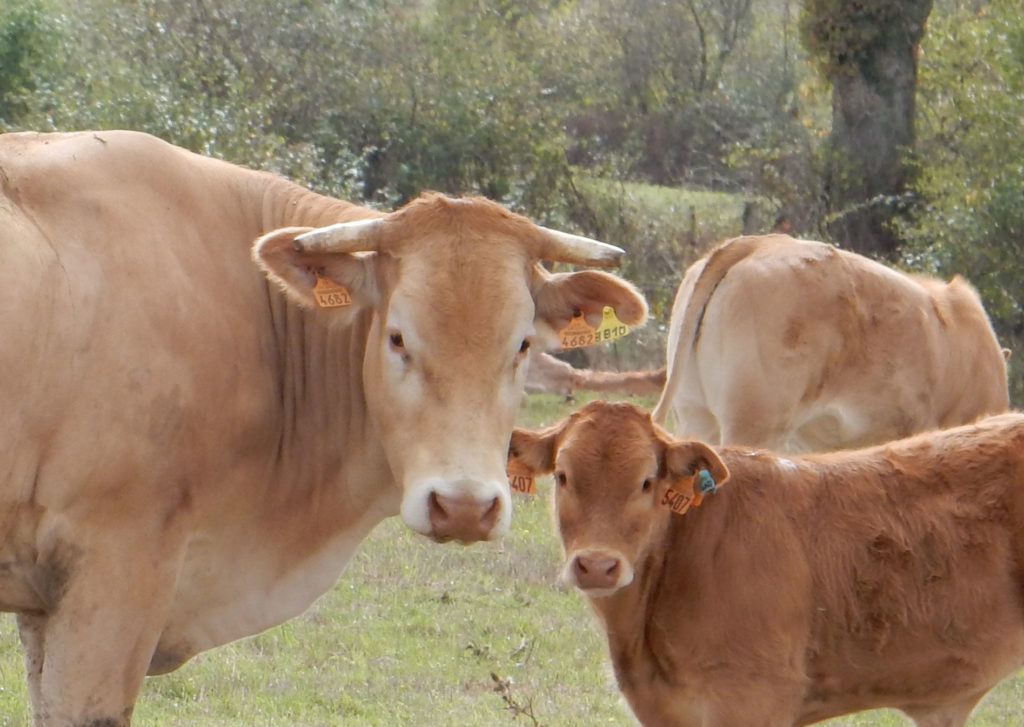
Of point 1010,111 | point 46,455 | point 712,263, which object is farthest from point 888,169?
point 46,455

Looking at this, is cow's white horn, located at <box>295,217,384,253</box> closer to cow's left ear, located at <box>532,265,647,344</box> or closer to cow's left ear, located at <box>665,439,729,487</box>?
cow's left ear, located at <box>532,265,647,344</box>

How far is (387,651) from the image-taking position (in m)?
7.21

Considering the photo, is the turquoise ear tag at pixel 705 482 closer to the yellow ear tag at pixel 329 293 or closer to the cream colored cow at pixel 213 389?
the cream colored cow at pixel 213 389

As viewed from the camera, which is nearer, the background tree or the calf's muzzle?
the calf's muzzle

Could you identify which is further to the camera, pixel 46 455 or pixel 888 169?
pixel 888 169

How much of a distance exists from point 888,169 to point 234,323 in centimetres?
1555

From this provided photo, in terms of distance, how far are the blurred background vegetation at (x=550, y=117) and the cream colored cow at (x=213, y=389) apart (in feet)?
38.1

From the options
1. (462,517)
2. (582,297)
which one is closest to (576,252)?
(582,297)

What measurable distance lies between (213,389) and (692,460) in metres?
1.64

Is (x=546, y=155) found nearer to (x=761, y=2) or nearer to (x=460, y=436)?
(x=761, y=2)

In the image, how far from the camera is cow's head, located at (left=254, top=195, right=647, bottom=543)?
3.85 meters

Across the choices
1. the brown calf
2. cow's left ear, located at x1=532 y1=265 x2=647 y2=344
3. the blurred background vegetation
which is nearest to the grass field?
the brown calf

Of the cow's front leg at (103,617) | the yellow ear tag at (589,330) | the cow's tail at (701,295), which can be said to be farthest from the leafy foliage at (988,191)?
the cow's front leg at (103,617)

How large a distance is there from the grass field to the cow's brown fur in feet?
4.39
